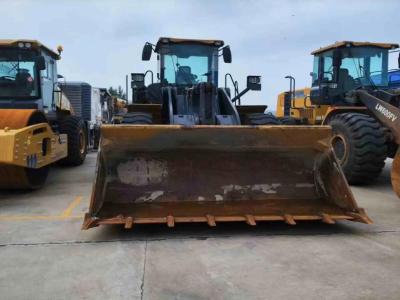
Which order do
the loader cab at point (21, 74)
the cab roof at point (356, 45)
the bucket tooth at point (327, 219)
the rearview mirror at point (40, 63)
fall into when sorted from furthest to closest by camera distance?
the cab roof at point (356, 45) < the loader cab at point (21, 74) < the rearview mirror at point (40, 63) < the bucket tooth at point (327, 219)

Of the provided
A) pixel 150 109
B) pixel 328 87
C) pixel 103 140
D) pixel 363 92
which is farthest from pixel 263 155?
pixel 328 87

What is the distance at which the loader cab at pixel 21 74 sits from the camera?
892cm

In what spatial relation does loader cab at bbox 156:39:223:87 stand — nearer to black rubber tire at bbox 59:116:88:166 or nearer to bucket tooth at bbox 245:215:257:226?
black rubber tire at bbox 59:116:88:166

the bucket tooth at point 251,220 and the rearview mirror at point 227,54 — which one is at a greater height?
the rearview mirror at point 227,54

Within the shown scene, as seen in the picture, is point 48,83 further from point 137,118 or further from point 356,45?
point 356,45

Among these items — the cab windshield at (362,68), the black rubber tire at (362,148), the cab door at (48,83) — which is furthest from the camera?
the cab windshield at (362,68)

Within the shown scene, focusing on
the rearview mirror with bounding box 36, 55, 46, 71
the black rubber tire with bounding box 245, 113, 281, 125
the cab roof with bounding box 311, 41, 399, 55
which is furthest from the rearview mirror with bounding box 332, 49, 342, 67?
the rearview mirror with bounding box 36, 55, 46, 71

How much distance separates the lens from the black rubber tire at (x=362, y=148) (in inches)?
319

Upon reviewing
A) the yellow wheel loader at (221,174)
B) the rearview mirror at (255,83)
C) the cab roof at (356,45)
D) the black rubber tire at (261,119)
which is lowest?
the yellow wheel loader at (221,174)

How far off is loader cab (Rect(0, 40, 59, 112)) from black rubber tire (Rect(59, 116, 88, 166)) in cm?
179

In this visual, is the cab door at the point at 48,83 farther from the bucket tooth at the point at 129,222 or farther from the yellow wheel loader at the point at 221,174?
the bucket tooth at the point at 129,222

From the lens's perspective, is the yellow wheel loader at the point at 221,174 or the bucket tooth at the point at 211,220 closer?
the bucket tooth at the point at 211,220

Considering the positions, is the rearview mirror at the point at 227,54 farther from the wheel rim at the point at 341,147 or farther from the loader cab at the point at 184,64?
the wheel rim at the point at 341,147

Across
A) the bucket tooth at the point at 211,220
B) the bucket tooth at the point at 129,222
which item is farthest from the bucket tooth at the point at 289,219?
the bucket tooth at the point at 129,222
